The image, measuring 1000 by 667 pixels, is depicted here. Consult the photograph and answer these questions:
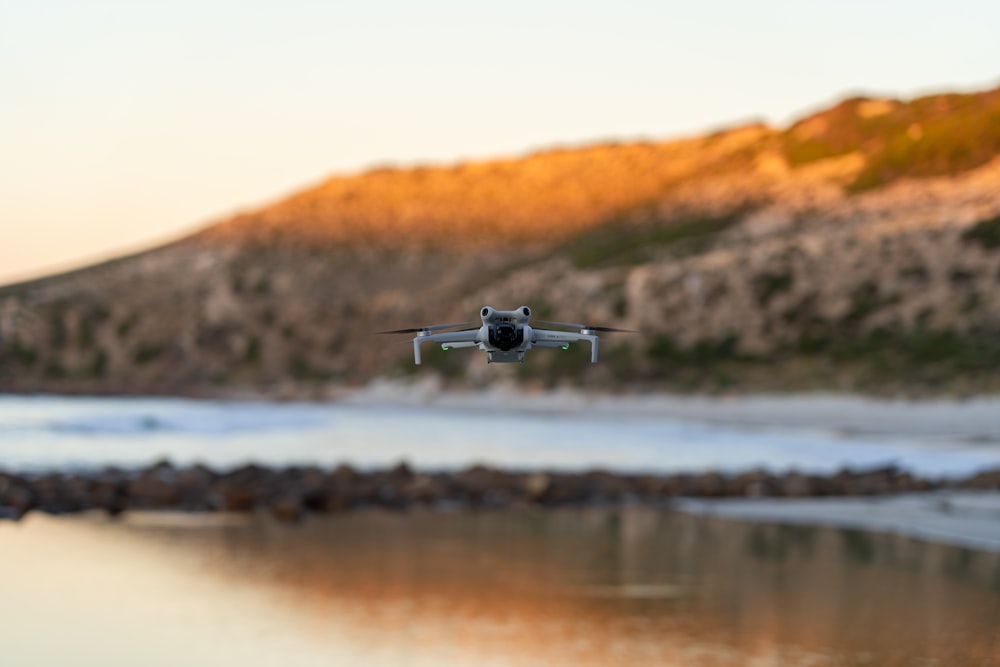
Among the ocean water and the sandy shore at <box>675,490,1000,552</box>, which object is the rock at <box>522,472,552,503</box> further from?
the ocean water

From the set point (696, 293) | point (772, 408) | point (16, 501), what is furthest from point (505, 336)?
point (696, 293)

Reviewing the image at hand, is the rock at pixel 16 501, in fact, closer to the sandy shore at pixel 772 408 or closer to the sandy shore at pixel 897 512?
the sandy shore at pixel 897 512

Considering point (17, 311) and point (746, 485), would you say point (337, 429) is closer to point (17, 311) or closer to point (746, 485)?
point (746, 485)

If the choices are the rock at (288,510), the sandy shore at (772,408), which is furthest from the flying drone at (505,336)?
the sandy shore at (772,408)

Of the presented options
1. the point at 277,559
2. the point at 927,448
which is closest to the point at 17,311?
the point at 927,448

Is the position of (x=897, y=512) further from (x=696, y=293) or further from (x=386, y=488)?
(x=696, y=293)

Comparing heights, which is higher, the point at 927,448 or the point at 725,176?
the point at 725,176
